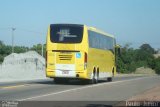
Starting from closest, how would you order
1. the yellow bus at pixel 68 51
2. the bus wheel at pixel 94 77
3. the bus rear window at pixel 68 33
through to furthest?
the bus rear window at pixel 68 33 → the yellow bus at pixel 68 51 → the bus wheel at pixel 94 77

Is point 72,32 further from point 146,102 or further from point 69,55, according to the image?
point 146,102

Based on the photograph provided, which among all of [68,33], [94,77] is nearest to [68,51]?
[68,33]

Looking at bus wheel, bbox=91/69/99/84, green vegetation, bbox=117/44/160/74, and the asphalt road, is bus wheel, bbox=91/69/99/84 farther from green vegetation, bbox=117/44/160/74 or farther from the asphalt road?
green vegetation, bbox=117/44/160/74

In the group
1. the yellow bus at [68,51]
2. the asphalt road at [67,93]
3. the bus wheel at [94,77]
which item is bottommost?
the asphalt road at [67,93]

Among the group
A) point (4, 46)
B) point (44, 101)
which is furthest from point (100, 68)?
point (4, 46)

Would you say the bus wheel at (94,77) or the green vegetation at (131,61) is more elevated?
the green vegetation at (131,61)

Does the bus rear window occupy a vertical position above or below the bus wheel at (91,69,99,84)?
above

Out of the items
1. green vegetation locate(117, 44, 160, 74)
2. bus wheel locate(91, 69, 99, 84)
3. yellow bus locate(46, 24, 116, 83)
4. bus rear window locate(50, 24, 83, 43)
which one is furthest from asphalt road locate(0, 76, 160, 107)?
green vegetation locate(117, 44, 160, 74)

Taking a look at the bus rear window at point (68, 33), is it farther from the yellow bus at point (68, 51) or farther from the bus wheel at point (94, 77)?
the bus wheel at point (94, 77)

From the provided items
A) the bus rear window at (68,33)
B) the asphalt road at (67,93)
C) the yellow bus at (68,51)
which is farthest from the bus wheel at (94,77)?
the asphalt road at (67,93)

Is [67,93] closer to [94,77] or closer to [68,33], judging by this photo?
[68,33]

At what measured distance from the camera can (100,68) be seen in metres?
A: 39.2

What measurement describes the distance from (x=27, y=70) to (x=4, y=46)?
207 ft

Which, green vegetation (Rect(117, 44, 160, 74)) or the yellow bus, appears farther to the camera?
green vegetation (Rect(117, 44, 160, 74))
